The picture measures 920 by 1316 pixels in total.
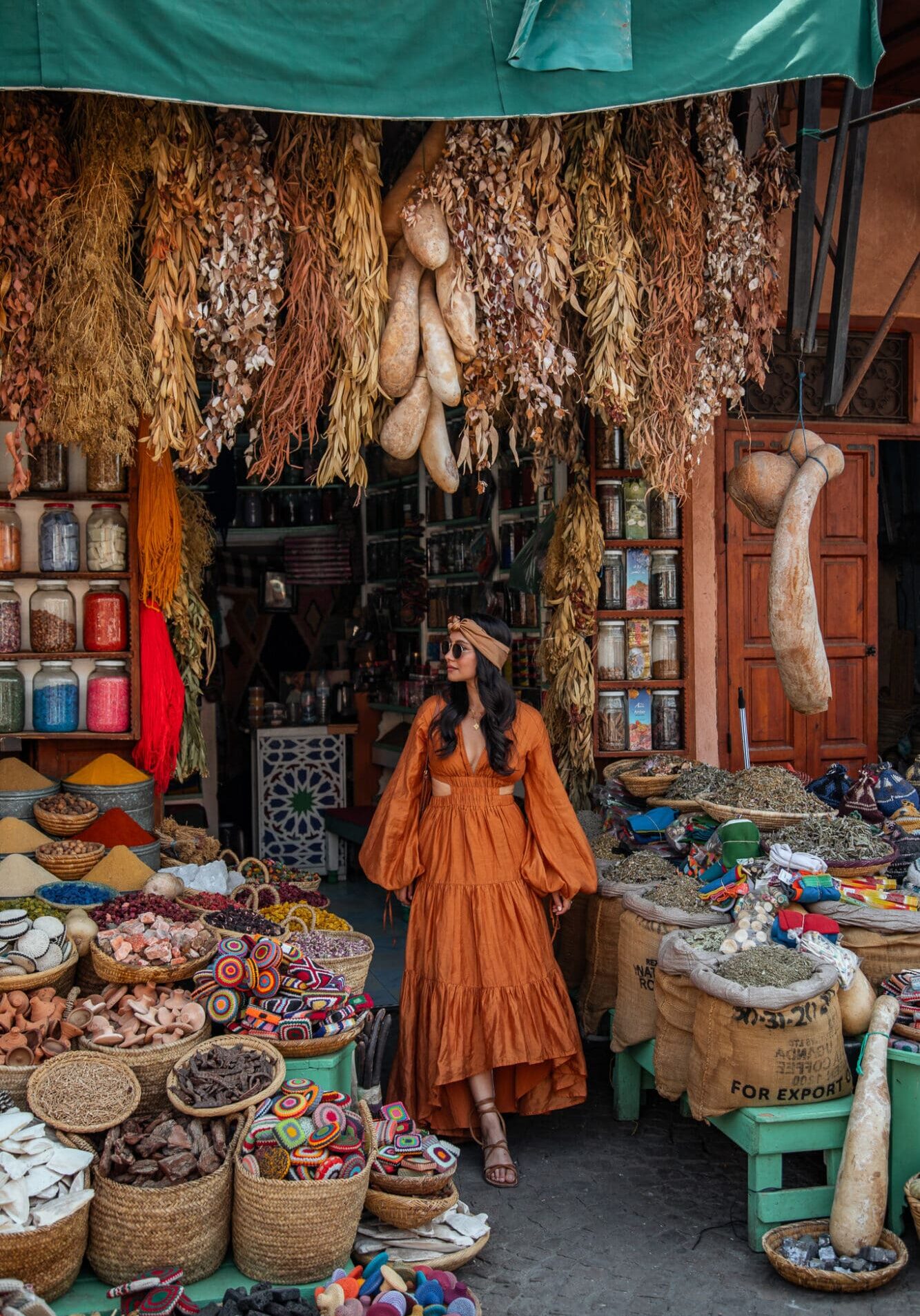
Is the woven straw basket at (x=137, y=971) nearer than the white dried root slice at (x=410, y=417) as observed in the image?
Yes

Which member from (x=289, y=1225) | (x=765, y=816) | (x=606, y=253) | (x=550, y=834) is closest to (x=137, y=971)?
(x=289, y=1225)

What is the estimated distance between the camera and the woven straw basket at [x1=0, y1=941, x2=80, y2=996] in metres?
3.25

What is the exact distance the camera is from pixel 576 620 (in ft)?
17.2

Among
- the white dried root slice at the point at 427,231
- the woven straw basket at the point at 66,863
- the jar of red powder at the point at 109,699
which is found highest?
the white dried root slice at the point at 427,231

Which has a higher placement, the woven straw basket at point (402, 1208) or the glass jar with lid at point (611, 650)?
the glass jar with lid at point (611, 650)

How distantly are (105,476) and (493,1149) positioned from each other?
9.00ft

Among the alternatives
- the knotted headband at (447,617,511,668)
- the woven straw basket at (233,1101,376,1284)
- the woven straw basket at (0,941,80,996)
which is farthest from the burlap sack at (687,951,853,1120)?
the woven straw basket at (0,941,80,996)

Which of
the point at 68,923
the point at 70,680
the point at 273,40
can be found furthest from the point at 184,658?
the point at 273,40

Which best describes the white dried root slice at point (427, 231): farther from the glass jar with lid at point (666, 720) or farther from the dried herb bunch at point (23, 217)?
the glass jar with lid at point (666, 720)

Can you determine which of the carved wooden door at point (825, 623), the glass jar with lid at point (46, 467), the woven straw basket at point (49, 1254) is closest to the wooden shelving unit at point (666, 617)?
the carved wooden door at point (825, 623)

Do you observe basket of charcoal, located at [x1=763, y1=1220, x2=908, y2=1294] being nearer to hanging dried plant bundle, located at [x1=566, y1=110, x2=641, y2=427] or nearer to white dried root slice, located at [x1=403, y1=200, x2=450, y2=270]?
hanging dried plant bundle, located at [x1=566, y1=110, x2=641, y2=427]

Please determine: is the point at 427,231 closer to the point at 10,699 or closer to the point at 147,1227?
the point at 10,699

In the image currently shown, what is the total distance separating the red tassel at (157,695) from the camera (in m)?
4.59

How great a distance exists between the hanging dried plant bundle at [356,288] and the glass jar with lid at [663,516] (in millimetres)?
2042
